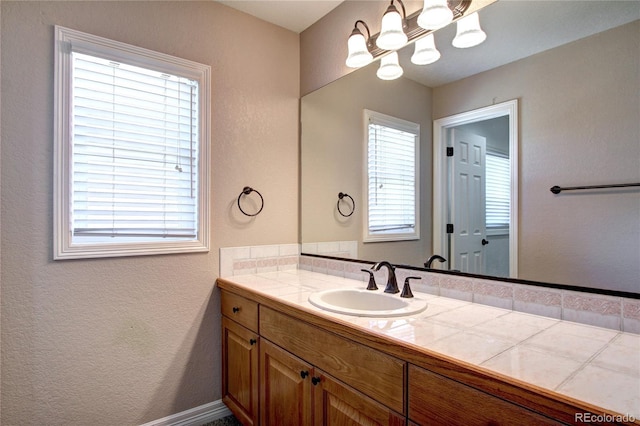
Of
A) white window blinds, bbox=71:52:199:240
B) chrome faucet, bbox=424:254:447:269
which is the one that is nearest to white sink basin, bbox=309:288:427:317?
chrome faucet, bbox=424:254:447:269

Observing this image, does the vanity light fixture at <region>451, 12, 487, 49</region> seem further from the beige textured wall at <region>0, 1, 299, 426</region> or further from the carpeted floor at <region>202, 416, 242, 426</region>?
the carpeted floor at <region>202, 416, 242, 426</region>

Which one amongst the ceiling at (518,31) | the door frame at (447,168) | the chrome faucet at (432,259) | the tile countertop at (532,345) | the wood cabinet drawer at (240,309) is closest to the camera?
the tile countertop at (532,345)

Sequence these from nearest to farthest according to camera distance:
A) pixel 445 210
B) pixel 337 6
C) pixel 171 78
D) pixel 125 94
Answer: pixel 445 210 < pixel 125 94 < pixel 171 78 < pixel 337 6

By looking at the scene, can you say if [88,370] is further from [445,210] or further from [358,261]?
[445,210]

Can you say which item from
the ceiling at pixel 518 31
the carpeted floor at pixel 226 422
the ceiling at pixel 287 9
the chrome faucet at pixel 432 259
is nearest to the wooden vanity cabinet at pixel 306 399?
the carpeted floor at pixel 226 422

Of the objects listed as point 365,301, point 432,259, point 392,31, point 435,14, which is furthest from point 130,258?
point 435,14

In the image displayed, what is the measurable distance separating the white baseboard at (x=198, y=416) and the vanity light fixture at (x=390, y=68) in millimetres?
2079

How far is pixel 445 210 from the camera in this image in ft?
5.03

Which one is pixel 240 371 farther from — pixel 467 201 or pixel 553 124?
pixel 553 124

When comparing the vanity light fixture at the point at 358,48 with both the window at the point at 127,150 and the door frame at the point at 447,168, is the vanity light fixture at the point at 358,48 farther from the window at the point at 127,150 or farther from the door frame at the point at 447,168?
the window at the point at 127,150

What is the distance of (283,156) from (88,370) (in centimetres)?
156

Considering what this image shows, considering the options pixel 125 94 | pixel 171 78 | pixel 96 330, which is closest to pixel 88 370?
pixel 96 330

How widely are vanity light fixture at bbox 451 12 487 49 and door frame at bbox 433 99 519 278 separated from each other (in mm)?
294

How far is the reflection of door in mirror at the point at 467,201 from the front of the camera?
1.39 metres
